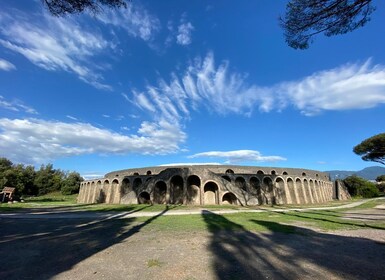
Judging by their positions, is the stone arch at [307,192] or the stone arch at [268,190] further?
the stone arch at [307,192]

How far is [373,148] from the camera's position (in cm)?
4203

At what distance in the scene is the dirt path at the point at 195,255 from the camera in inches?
229

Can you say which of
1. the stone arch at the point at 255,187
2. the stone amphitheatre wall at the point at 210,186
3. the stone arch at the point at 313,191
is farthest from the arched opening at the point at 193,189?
the stone arch at the point at 313,191

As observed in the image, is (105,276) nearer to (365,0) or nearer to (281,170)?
(365,0)

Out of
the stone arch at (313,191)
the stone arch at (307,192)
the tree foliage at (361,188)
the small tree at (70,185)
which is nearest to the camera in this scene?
the stone arch at (307,192)

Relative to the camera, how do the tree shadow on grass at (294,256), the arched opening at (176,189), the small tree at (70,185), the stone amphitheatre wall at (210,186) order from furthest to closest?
the small tree at (70,185), the arched opening at (176,189), the stone amphitheatre wall at (210,186), the tree shadow on grass at (294,256)

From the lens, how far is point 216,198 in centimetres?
3134

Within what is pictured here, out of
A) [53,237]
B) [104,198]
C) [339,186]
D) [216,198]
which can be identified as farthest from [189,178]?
[339,186]

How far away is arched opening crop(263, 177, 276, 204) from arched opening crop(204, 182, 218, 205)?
8.04 meters

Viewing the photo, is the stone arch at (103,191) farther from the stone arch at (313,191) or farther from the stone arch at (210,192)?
the stone arch at (313,191)

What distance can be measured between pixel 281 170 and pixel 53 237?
37708 millimetres

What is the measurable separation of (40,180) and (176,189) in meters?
54.6

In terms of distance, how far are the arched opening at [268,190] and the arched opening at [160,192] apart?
13.5 m

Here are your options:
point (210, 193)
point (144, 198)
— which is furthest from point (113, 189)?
point (210, 193)
